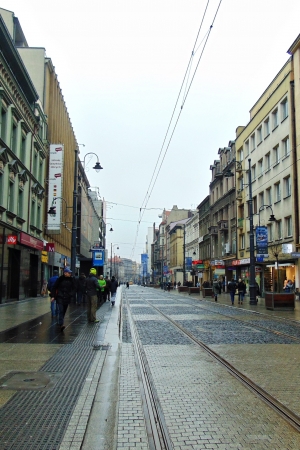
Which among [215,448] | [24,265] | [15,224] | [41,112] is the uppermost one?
[41,112]

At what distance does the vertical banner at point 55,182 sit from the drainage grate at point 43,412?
29.7 metres

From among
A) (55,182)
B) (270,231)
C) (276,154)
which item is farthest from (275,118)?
(55,182)

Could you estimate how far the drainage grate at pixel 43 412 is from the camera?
14.9ft

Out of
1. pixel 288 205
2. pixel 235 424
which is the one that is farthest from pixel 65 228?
pixel 235 424

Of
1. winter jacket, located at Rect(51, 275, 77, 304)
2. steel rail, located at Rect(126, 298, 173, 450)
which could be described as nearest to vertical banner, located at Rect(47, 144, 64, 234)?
winter jacket, located at Rect(51, 275, 77, 304)

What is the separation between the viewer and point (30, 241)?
29.9 m

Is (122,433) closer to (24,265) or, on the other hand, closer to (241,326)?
(241,326)

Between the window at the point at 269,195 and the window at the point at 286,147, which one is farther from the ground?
the window at the point at 286,147

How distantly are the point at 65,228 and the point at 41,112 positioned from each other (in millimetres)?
16786

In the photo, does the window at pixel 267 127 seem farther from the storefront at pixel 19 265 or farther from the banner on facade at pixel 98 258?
the storefront at pixel 19 265

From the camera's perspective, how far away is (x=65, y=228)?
162 feet

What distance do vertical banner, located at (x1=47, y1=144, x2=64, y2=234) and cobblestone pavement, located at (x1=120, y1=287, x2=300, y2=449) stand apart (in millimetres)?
25656

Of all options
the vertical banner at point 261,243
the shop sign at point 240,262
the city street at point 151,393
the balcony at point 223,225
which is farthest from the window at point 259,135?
the city street at point 151,393

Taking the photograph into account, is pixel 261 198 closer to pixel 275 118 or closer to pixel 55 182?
pixel 275 118
